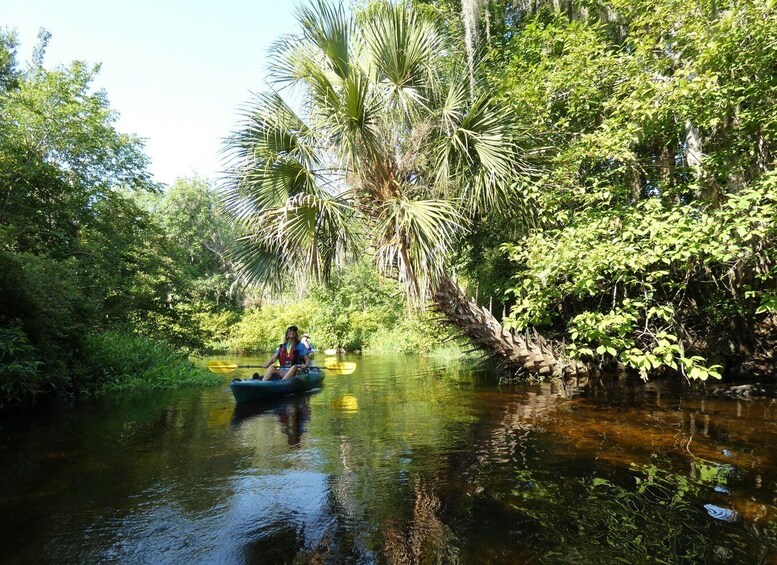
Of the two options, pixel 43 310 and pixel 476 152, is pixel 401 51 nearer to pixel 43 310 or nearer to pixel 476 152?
pixel 476 152

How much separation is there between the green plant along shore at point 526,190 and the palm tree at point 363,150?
4 centimetres

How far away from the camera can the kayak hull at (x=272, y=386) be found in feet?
27.2

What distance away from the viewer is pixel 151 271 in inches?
608

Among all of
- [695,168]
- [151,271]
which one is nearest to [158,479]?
[695,168]

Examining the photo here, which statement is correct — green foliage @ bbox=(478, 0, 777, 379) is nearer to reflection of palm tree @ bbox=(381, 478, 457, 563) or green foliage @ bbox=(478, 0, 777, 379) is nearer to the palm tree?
the palm tree

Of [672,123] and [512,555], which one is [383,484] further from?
[672,123]

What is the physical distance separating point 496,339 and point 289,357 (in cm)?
449

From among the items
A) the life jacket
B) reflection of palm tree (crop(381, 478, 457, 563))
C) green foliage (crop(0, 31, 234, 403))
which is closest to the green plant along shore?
the life jacket

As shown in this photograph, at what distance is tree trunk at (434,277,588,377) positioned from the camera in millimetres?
9297

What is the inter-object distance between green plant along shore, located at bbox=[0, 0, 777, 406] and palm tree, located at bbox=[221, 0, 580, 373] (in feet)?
0.13

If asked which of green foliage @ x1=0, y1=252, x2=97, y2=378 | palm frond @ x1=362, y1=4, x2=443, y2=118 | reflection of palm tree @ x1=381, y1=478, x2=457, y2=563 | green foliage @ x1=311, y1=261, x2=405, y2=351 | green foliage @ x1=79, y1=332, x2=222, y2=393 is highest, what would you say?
palm frond @ x1=362, y1=4, x2=443, y2=118

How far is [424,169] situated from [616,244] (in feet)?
11.9

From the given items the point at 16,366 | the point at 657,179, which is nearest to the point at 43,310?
the point at 16,366

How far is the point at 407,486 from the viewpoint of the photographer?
3986 mm
